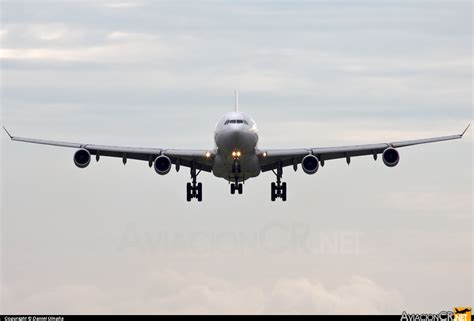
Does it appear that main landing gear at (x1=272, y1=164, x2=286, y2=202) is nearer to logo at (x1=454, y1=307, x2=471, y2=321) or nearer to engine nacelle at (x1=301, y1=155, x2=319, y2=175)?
engine nacelle at (x1=301, y1=155, x2=319, y2=175)

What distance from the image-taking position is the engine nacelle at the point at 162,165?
80500mm

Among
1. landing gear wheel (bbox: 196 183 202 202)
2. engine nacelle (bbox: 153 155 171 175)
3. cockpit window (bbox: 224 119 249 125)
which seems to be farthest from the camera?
landing gear wheel (bbox: 196 183 202 202)

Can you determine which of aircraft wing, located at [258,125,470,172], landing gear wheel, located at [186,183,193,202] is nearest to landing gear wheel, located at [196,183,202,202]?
landing gear wheel, located at [186,183,193,202]

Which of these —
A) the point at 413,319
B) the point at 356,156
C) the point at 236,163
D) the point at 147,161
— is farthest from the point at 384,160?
the point at 413,319

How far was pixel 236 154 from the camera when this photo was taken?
254 feet

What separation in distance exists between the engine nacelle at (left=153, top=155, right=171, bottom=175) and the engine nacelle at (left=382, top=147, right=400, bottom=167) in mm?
13463

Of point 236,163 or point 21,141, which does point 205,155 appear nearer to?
point 236,163

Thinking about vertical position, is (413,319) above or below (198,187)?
below

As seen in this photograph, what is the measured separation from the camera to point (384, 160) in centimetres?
8038

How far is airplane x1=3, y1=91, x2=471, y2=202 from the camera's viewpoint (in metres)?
77.3

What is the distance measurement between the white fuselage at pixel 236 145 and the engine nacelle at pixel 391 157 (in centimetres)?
Result: 795

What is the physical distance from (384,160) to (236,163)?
9533mm

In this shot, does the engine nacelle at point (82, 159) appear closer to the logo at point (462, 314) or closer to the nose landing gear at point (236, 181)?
the nose landing gear at point (236, 181)

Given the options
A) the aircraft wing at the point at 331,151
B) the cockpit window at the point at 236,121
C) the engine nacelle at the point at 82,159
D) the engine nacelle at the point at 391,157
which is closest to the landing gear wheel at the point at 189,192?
the aircraft wing at the point at 331,151
